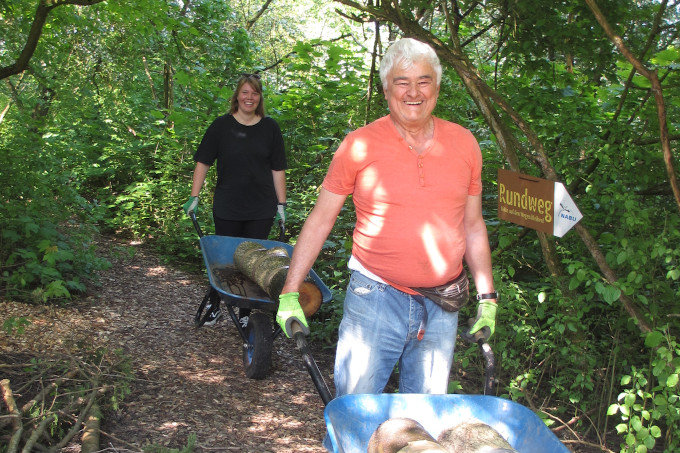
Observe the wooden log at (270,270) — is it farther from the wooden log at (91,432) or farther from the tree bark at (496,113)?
→ the tree bark at (496,113)

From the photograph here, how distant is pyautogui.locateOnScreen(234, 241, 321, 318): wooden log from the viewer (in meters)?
4.10

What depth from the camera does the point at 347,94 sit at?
6961 mm

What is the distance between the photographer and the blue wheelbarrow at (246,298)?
13.3 feet

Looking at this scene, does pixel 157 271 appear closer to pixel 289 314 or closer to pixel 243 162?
pixel 243 162

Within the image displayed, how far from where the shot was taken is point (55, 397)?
3182 mm

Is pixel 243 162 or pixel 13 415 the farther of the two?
pixel 243 162

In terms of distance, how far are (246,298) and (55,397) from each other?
4.07ft

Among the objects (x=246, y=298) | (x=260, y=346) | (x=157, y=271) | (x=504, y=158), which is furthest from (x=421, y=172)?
(x=157, y=271)

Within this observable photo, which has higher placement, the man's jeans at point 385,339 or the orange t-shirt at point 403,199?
the orange t-shirt at point 403,199

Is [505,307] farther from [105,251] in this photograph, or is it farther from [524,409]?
[105,251]

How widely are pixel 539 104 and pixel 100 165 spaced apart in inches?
298

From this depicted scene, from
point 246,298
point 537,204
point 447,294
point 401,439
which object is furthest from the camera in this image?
point 246,298

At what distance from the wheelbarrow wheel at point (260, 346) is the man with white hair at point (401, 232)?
77.5 inches

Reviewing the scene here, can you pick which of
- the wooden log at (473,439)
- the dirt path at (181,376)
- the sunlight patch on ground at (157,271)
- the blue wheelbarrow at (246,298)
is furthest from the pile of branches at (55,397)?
the sunlight patch on ground at (157,271)
